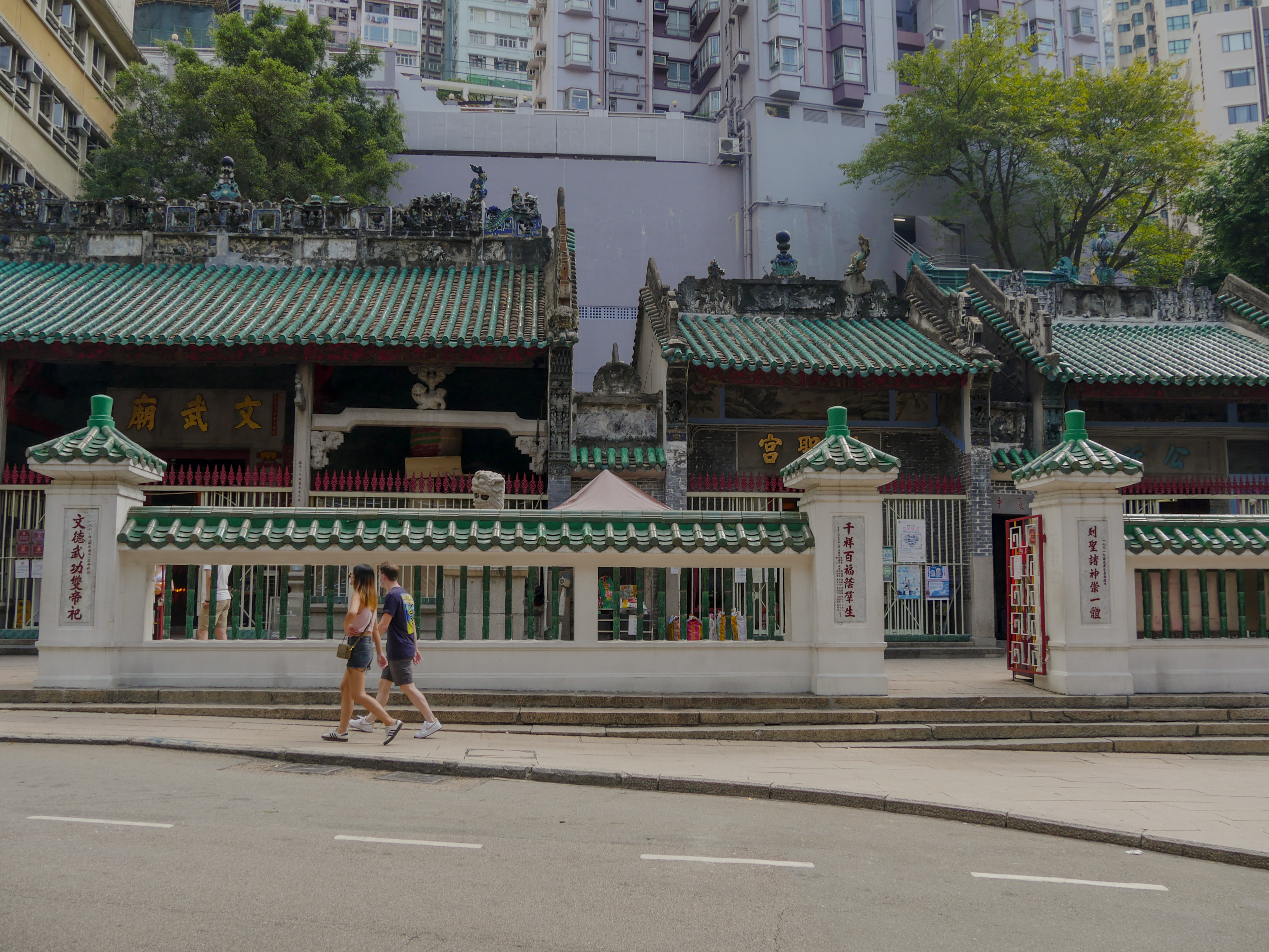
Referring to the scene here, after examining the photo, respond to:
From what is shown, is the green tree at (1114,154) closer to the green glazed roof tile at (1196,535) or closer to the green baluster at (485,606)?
the green glazed roof tile at (1196,535)

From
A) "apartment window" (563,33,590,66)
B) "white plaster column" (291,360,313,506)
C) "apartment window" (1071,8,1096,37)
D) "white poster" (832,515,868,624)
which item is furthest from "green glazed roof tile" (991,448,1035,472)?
"apartment window" (1071,8,1096,37)

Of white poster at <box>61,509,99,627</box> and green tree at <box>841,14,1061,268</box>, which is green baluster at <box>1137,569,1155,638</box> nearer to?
white poster at <box>61,509,99,627</box>

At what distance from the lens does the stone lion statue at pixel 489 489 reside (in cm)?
1209

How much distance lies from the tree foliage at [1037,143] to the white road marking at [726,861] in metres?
30.5

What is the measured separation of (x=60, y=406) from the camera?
1780cm

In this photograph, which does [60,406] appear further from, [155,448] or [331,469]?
[331,469]

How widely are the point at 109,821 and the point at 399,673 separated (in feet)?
10.3

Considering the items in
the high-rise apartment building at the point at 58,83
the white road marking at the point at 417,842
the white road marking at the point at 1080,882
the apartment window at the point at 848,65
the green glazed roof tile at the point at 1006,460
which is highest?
the apartment window at the point at 848,65

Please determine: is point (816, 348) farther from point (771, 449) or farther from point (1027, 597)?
point (1027, 597)

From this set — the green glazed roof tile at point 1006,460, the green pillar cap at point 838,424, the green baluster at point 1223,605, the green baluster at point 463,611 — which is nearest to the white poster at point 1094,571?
the green baluster at point 1223,605

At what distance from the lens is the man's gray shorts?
8594mm

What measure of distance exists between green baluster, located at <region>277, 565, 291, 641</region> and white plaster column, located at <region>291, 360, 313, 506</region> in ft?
17.8

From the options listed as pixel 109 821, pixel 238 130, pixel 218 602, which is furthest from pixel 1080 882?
pixel 238 130

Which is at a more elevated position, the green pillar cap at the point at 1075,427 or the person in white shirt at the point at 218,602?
the green pillar cap at the point at 1075,427
